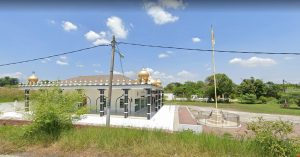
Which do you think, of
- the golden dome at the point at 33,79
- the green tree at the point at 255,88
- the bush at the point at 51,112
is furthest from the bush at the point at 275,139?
the green tree at the point at 255,88

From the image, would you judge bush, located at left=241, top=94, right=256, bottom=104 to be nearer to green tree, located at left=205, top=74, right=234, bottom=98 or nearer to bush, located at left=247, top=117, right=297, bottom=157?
green tree, located at left=205, top=74, right=234, bottom=98

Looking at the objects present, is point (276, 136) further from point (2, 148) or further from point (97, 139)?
point (2, 148)

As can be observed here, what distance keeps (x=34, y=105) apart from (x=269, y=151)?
8.51 meters

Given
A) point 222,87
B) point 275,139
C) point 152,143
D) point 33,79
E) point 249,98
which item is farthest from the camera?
point 222,87

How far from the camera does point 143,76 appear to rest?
20.2 m

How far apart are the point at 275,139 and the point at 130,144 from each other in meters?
4.52

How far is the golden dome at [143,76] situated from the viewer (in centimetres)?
1986

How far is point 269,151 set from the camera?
20.7 feet

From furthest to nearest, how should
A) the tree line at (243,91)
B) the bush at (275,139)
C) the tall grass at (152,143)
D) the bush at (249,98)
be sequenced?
the tree line at (243,91)
the bush at (249,98)
the tall grass at (152,143)
the bush at (275,139)

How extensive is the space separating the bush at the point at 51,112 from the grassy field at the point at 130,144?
45 cm

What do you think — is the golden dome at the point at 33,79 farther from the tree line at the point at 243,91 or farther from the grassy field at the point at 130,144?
the tree line at the point at 243,91

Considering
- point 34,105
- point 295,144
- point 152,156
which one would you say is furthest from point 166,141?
point 34,105

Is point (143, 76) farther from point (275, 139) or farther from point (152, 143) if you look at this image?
point (275, 139)

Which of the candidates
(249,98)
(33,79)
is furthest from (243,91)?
(33,79)
